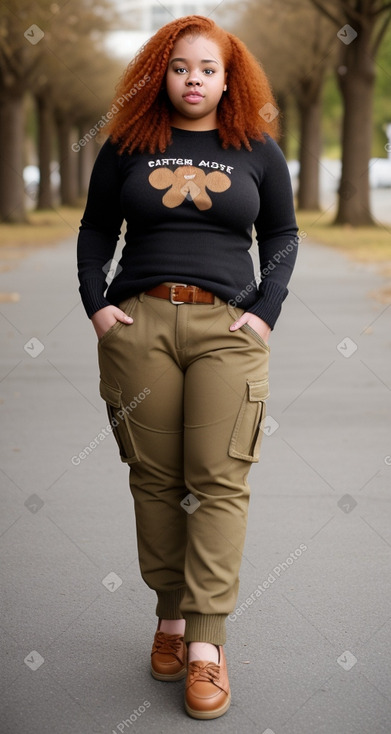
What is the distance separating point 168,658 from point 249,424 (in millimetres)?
804

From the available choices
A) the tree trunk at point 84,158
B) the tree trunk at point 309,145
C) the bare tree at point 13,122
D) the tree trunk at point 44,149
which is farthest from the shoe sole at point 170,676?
the tree trunk at point 84,158

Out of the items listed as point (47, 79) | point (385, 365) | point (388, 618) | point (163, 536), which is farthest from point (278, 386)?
point (47, 79)

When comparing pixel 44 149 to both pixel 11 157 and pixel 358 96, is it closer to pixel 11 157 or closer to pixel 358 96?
pixel 11 157

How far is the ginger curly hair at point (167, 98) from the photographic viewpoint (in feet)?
10.4

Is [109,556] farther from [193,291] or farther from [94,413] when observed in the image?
[94,413]

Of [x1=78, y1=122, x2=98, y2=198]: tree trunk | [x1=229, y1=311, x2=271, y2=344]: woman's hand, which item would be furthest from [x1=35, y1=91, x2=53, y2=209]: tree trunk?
[x1=229, y1=311, x2=271, y2=344]: woman's hand

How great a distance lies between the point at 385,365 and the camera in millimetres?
8422

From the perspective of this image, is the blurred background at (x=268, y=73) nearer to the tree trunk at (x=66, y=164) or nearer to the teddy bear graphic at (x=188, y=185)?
the tree trunk at (x=66, y=164)

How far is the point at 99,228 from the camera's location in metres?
3.44

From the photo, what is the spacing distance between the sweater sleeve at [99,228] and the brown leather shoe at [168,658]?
3.46 ft

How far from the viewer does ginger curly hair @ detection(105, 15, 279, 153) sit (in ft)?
10.4

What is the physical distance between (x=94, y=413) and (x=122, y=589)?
2.95 m

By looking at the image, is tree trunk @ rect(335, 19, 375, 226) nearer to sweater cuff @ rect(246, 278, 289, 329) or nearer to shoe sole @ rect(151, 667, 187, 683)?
sweater cuff @ rect(246, 278, 289, 329)

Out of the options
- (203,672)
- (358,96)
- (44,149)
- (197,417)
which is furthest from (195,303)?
(44,149)
